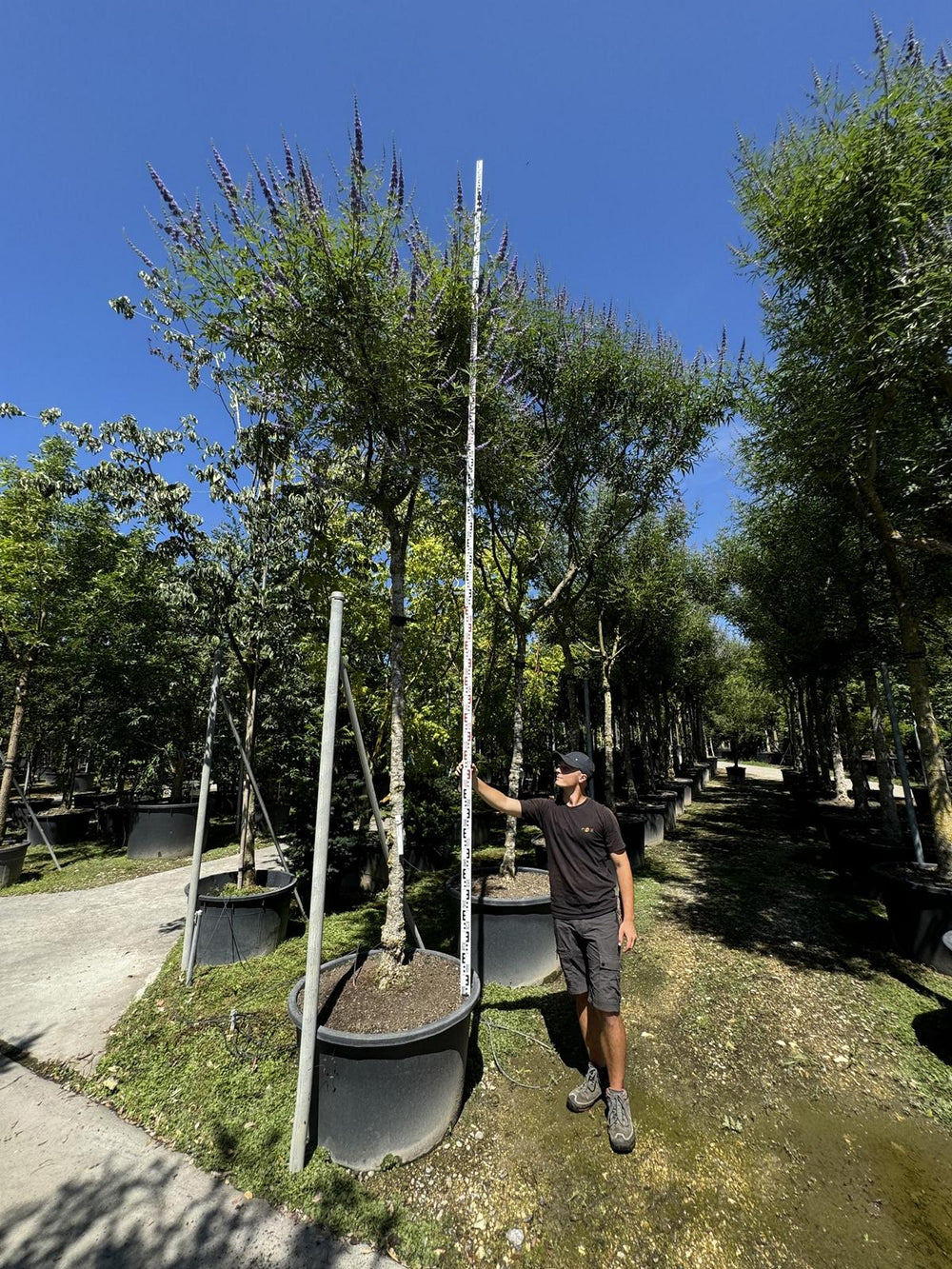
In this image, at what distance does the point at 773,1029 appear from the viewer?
4.22 m

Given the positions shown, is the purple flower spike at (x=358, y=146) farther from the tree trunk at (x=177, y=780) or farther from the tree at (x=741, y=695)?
the tree at (x=741, y=695)

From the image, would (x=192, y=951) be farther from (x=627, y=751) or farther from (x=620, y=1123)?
(x=627, y=751)

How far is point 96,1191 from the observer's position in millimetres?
2721

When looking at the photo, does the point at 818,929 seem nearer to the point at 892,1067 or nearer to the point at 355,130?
the point at 892,1067

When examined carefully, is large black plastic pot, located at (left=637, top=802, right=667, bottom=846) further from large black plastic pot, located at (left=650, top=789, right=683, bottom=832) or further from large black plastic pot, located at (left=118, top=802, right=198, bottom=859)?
large black plastic pot, located at (left=118, top=802, right=198, bottom=859)

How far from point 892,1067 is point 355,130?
23.4 feet

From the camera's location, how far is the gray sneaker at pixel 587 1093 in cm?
326

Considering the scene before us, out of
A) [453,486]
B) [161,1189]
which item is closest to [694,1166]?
[161,1189]

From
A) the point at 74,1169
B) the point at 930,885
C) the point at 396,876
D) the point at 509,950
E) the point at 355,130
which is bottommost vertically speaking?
the point at 74,1169

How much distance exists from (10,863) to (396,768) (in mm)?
9922

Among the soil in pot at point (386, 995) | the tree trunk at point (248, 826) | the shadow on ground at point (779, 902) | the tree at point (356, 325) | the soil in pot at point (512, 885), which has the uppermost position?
the tree at point (356, 325)

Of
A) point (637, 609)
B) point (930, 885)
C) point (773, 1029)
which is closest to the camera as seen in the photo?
point (773, 1029)

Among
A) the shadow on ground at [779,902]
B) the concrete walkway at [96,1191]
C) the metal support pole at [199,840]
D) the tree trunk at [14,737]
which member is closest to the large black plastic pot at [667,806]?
the shadow on ground at [779,902]

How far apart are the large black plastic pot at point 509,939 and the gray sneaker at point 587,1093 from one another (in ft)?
4.87
